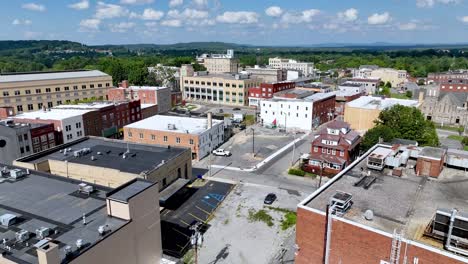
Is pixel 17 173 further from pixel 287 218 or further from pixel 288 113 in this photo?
pixel 288 113

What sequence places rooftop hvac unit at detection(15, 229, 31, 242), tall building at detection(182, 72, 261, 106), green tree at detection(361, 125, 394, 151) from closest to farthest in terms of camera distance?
rooftop hvac unit at detection(15, 229, 31, 242) → green tree at detection(361, 125, 394, 151) → tall building at detection(182, 72, 261, 106)

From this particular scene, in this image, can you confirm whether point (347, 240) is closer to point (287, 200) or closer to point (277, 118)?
point (287, 200)

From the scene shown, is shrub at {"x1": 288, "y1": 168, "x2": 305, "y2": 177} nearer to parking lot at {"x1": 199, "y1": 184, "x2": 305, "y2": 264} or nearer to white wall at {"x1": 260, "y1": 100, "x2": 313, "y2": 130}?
parking lot at {"x1": 199, "y1": 184, "x2": 305, "y2": 264}

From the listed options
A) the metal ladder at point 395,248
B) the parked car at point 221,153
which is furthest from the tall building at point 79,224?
the parked car at point 221,153

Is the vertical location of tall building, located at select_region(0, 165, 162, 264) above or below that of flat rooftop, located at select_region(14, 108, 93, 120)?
below

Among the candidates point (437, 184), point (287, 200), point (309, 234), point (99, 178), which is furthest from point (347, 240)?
point (99, 178)

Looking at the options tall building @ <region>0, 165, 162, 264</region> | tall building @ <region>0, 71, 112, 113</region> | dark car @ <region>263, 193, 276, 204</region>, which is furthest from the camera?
tall building @ <region>0, 71, 112, 113</region>

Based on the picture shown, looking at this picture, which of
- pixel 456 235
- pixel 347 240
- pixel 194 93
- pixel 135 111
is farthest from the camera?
pixel 194 93

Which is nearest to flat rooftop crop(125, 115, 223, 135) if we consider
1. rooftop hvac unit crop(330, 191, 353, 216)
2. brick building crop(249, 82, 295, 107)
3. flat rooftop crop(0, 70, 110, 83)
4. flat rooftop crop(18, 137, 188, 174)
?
flat rooftop crop(18, 137, 188, 174)
